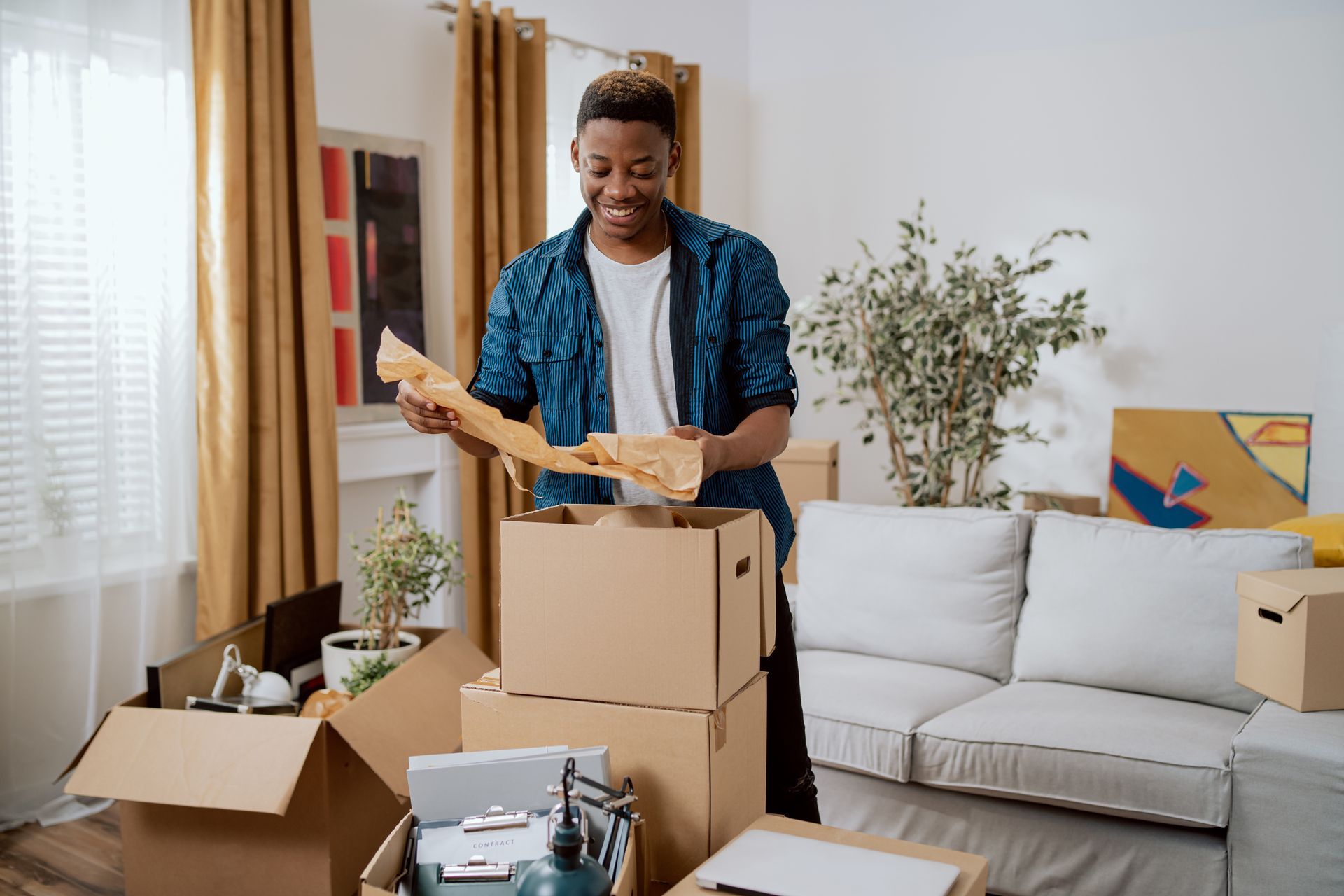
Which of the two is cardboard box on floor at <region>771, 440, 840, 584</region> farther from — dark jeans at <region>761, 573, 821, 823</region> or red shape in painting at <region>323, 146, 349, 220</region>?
dark jeans at <region>761, 573, 821, 823</region>

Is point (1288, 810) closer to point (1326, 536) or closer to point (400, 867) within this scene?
point (1326, 536)

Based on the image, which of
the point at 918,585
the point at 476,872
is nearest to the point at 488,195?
the point at 918,585

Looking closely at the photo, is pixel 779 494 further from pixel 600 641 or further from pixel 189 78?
pixel 189 78

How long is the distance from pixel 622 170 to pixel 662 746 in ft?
2.24

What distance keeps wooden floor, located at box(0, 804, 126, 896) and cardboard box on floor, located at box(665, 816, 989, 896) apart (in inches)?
65.3

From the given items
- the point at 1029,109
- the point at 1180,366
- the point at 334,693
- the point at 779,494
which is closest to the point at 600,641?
the point at 779,494

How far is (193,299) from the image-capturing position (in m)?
2.82

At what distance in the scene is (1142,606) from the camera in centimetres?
242

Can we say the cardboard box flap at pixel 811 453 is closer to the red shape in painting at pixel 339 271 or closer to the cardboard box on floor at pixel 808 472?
the cardboard box on floor at pixel 808 472

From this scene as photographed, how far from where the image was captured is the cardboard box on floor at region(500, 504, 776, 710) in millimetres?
1185

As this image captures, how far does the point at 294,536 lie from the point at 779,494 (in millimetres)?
1854

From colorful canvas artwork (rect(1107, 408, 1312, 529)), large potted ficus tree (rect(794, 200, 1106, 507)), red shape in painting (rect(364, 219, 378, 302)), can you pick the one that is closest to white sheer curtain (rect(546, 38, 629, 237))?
red shape in painting (rect(364, 219, 378, 302))

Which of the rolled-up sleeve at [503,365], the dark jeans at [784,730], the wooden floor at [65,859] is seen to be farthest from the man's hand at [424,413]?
the wooden floor at [65,859]

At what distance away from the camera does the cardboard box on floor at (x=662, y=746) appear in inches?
47.7
